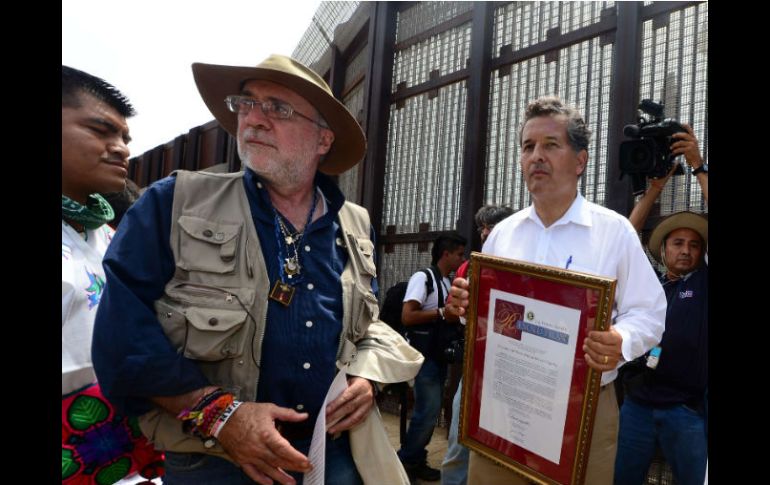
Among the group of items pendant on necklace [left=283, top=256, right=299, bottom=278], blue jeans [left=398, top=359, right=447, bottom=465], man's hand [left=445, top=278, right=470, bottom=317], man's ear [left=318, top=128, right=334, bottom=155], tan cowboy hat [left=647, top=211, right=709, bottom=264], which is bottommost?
blue jeans [left=398, top=359, right=447, bottom=465]

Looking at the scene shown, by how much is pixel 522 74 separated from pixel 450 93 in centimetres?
82

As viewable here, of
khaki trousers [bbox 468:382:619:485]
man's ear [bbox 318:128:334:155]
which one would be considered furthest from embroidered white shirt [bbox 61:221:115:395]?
khaki trousers [bbox 468:382:619:485]

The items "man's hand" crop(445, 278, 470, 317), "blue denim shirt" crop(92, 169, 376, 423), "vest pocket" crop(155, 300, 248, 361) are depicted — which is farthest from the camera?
"man's hand" crop(445, 278, 470, 317)

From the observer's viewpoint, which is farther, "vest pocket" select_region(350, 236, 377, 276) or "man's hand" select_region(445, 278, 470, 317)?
"man's hand" select_region(445, 278, 470, 317)

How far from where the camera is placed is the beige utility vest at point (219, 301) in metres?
1.30

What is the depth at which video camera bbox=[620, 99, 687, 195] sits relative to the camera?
8.53 feet

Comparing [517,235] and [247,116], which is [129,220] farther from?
[517,235]

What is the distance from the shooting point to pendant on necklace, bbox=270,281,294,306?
1456 millimetres

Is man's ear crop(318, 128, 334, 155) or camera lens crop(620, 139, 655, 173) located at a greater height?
camera lens crop(620, 139, 655, 173)

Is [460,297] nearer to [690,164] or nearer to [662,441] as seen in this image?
[662,441]

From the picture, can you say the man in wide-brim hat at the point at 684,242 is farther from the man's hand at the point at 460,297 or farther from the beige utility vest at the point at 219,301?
the beige utility vest at the point at 219,301

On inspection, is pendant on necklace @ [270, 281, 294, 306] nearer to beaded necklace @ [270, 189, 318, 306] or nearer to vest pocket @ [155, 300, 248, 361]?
beaded necklace @ [270, 189, 318, 306]

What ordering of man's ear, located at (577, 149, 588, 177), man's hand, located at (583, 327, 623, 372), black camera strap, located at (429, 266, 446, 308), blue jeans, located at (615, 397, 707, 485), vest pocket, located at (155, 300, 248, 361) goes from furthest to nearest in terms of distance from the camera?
black camera strap, located at (429, 266, 446, 308)
blue jeans, located at (615, 397, 707, 485)
man's ear, located at (577, 149, 588, 177)
man's hand, located at (583, 327, 623, 372)
vest pocket, located at (155, 300, 248, 361)
